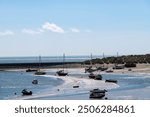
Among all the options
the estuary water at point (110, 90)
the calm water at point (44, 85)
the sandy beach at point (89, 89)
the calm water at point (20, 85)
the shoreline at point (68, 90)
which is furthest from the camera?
the calm water at point (20, 85)

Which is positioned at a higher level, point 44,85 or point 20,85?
point 44,85

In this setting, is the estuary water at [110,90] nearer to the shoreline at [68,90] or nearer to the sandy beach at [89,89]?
the sandy beach at [89,89]

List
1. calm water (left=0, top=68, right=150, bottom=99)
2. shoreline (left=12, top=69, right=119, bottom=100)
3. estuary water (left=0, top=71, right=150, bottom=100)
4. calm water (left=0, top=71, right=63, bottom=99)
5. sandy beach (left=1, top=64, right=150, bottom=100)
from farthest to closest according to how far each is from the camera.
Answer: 1. calm water (left=0, top=71, right=63, bottom=99)
2. calm water (left=0, top=68, right=150, bottom=99)
3. shoreline (left=12, top=69, right=119, bottom=100)
4. estuary water (left=0, top=71, right=150, bottom=100)
5. sandy beach (left=1, top=64, right=150, bottom=100)

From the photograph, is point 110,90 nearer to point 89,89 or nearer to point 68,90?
point 89,89

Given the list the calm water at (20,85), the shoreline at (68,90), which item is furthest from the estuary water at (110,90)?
the shoreline at (68,90)

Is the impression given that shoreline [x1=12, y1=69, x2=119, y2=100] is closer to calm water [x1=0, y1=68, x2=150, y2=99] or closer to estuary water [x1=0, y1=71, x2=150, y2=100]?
estuary water [x1=0, y1=71, x2=150, y2=100]

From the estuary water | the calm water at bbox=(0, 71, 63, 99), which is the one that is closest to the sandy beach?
the estuary water

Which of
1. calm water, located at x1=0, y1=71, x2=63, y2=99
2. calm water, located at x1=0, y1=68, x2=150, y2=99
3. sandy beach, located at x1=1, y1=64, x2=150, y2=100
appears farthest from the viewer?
calm water, located at x1=0, y1=71, x2=63, y2=99

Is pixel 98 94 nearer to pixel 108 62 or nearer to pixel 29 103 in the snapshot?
pixel 29 103

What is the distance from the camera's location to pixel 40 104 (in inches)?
708

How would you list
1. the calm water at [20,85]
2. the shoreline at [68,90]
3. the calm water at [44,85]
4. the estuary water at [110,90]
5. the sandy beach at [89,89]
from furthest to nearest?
1. the calm water at [20,85]
2. the calm water at [44,85]
3. the shoreline at [68,90]
4. the estuary water at [110,90]
5. the sandy beach at [89,89]

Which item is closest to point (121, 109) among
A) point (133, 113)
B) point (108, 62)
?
point (133, 113)

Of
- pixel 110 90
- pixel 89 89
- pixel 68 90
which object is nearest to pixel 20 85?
pixel 68 90

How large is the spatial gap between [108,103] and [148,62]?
166290mm
